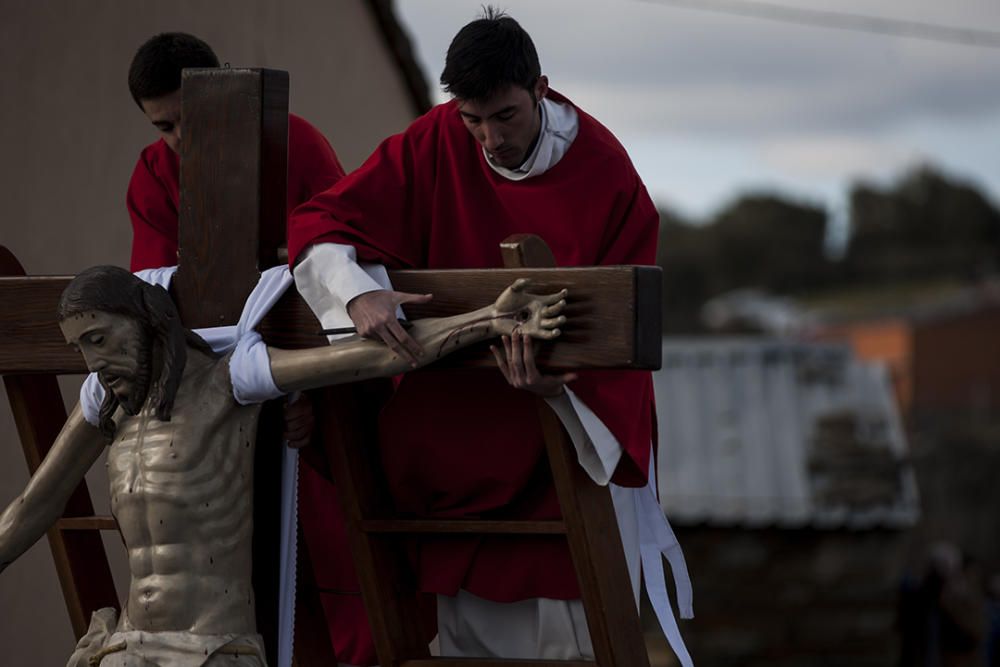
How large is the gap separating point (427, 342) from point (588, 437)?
0.35 m

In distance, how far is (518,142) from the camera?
3.25 meters

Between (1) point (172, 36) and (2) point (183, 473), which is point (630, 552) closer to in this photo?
(2) point (183, 473)

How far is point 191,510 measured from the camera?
3.14 m

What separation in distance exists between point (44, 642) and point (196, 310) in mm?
1807

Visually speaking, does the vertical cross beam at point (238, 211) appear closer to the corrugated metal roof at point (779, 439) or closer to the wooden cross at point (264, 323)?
the wooden cross at point (264, 323)

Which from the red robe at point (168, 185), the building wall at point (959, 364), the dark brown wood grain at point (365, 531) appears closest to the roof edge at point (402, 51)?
the red robe at point (168, 185)

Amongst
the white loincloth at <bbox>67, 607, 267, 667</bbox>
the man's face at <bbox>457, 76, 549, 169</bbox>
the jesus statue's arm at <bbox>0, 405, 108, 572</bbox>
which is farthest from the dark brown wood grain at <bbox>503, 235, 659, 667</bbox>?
the jesus statue's arm at <bbox>0, 405, 108, 572</bbox>

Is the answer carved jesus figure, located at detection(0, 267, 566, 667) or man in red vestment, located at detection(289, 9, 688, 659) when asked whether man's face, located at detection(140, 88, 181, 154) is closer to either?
man in red vestment, located at detection(289, 9, 688, 659)

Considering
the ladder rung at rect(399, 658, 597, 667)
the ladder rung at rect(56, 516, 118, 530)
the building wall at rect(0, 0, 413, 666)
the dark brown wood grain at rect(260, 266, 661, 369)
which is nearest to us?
the dark brown wood grain at rect(260, 266, 661, 369)

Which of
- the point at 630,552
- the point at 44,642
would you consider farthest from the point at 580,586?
the point at 44,642

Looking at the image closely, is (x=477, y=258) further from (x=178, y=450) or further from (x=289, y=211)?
(x=178, y=450)

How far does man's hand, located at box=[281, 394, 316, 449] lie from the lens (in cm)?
333

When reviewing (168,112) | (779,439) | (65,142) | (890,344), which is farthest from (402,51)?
(890,344)

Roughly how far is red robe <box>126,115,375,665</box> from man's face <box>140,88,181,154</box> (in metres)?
0.18
